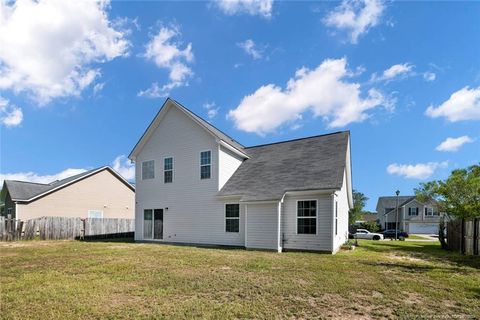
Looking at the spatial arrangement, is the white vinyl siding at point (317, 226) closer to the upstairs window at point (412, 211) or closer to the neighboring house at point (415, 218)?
the neighboring house at point (415, 218)

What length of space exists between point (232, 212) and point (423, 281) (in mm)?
10001

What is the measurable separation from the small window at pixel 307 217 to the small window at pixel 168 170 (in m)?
8.50

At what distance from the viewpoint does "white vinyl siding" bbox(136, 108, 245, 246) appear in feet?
56.3

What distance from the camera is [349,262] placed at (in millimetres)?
10953

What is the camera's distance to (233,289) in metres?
6.88

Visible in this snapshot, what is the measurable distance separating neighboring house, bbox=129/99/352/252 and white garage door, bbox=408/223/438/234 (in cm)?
3874

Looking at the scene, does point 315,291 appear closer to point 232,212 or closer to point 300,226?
point 300,226

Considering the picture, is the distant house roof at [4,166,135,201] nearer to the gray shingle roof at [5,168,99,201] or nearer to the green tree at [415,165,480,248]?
the gray shingle roof at [5,168,99,201]

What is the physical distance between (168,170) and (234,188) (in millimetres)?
4875

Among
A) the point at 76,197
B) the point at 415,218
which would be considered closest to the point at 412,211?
the point at 415,218

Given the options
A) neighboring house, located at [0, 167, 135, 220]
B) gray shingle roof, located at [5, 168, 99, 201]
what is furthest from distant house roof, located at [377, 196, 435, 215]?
gray shingle roof, located at [5, 168, 99, 201]

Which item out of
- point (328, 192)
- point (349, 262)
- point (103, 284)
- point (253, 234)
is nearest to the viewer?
point (103, 284)

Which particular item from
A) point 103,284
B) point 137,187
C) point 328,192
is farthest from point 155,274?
point 137,187

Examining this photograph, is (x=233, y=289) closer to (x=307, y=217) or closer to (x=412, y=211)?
(x=307, y=217)
